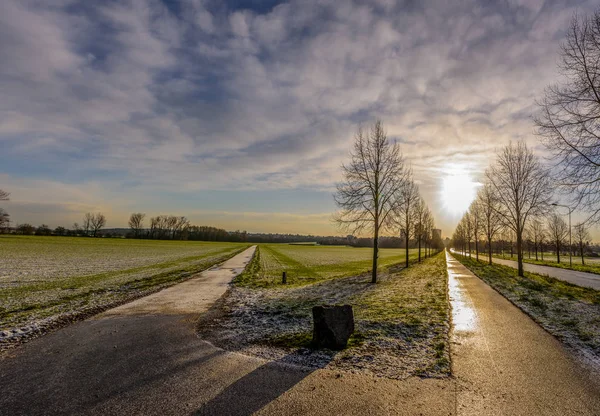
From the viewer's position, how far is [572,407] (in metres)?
4.58

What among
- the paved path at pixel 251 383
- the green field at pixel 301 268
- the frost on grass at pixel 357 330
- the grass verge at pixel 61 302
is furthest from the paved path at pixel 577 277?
the grass verge at pixel 61 302

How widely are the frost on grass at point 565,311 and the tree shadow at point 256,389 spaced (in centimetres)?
604

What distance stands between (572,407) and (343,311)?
13.6 ft

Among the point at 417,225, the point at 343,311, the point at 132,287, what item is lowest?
the point at 132,287

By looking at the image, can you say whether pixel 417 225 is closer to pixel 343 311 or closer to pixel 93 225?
pixel 343 311

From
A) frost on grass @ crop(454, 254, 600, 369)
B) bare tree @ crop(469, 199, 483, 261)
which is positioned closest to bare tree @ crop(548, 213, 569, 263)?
bare tree @ crop(469, 199, 483, 261)

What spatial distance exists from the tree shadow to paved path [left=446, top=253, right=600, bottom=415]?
2.72 metres

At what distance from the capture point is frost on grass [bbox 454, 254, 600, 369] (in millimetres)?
7500

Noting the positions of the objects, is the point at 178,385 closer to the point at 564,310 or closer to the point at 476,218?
the point at 564,310

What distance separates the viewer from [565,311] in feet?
35.6

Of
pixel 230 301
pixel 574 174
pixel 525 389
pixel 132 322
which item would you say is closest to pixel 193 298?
pixel 230 301

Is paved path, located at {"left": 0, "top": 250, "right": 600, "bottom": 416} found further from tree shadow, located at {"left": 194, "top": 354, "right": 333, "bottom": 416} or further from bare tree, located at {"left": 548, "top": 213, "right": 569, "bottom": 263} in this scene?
bare tree, located at {"left": 548, "top": 213, "right": 569, "bottom": 263}

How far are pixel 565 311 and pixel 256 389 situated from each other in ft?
38.0

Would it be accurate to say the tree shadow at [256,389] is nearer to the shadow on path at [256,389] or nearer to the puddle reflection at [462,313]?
the shadow on path at [256,389]
